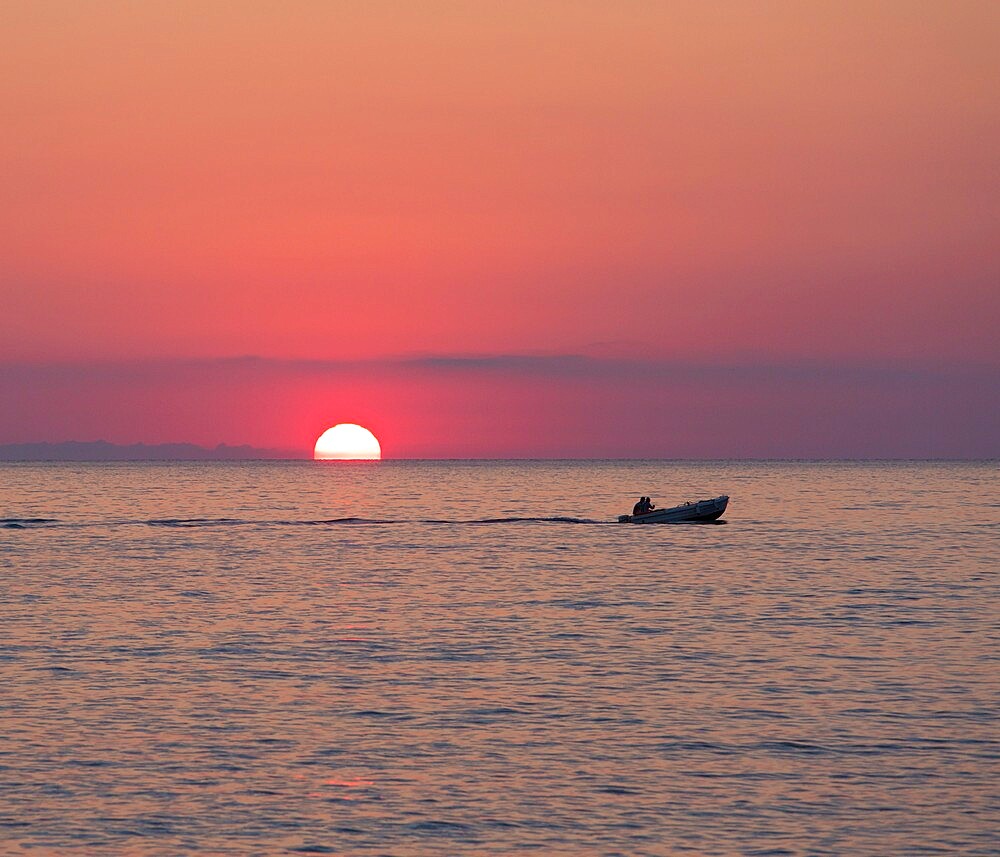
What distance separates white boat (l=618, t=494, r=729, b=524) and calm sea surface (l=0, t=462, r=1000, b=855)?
117ft

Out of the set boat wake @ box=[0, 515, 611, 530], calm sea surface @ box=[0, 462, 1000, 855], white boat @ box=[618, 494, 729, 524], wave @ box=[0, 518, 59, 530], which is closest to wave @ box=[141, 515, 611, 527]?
boat wake @ box=[0, 515, 611, 530]

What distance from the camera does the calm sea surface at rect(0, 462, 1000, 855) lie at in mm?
21891

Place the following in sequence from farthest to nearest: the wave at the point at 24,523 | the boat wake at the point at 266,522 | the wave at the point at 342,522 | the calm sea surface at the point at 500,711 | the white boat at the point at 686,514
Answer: the wave at the point at 342,522 < the boat wake at the point at 266,522 < the wave at the point at 24,523 < the white boat at the point at 686,514 < the calm sea surface at the point at 500,711

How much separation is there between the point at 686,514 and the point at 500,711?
261 ft

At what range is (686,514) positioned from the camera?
10900 cm

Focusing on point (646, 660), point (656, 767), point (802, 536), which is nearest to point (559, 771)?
point (656, 767)

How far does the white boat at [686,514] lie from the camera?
107 metres

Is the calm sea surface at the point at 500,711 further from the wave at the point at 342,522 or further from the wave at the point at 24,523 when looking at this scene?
the wave at the point at 342,522

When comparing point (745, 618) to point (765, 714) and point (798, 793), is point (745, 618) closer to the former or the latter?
point (765, 714)

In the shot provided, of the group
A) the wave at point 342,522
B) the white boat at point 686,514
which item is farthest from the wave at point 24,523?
the white boat at point 686,514

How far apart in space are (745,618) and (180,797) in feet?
95.9

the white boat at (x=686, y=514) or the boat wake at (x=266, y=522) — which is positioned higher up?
the boat wake at (x=266, y=522)

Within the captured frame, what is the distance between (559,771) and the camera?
2531 cm

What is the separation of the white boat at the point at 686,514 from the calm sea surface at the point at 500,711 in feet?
117
